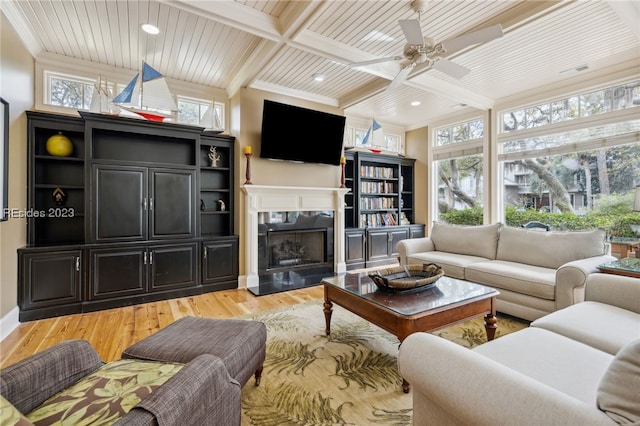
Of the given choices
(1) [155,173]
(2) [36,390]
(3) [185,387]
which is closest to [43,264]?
(1) [155,173]

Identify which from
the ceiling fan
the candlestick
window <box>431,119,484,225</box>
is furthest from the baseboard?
window <box>431,119,484,225</box>

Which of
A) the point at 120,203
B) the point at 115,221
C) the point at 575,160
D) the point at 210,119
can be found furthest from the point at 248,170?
the point at 575,160

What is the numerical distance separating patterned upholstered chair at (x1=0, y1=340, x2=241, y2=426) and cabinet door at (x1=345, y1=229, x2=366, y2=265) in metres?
4.09

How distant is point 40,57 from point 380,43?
383 centimetres

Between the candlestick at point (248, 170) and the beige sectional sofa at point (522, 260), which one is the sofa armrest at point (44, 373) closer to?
the candlestick at point (248, 170)

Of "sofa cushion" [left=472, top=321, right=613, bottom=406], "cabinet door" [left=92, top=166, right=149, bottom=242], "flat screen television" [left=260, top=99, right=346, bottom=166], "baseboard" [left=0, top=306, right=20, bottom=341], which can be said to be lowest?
"baseboard" [left=0, top=306, right=20, bottom=341]

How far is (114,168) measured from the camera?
11.2ft

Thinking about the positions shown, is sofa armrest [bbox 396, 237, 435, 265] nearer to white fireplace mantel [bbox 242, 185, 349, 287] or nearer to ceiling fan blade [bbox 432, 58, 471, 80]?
white fireplace mantel [bbox 242, 185, 349, 287]

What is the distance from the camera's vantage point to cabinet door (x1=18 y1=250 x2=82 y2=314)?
295 centimetres

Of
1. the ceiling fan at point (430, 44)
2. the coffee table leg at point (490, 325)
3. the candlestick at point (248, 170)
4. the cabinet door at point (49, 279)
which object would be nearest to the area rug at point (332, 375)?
the coffee table leg at point (490, 325)

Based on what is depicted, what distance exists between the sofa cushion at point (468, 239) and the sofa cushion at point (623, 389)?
10.1ft

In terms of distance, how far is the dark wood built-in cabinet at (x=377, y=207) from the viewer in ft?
17.9

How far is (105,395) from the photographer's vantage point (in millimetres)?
1104

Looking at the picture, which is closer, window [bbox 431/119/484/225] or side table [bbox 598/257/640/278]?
side table [bbox 598/257/640/278]
